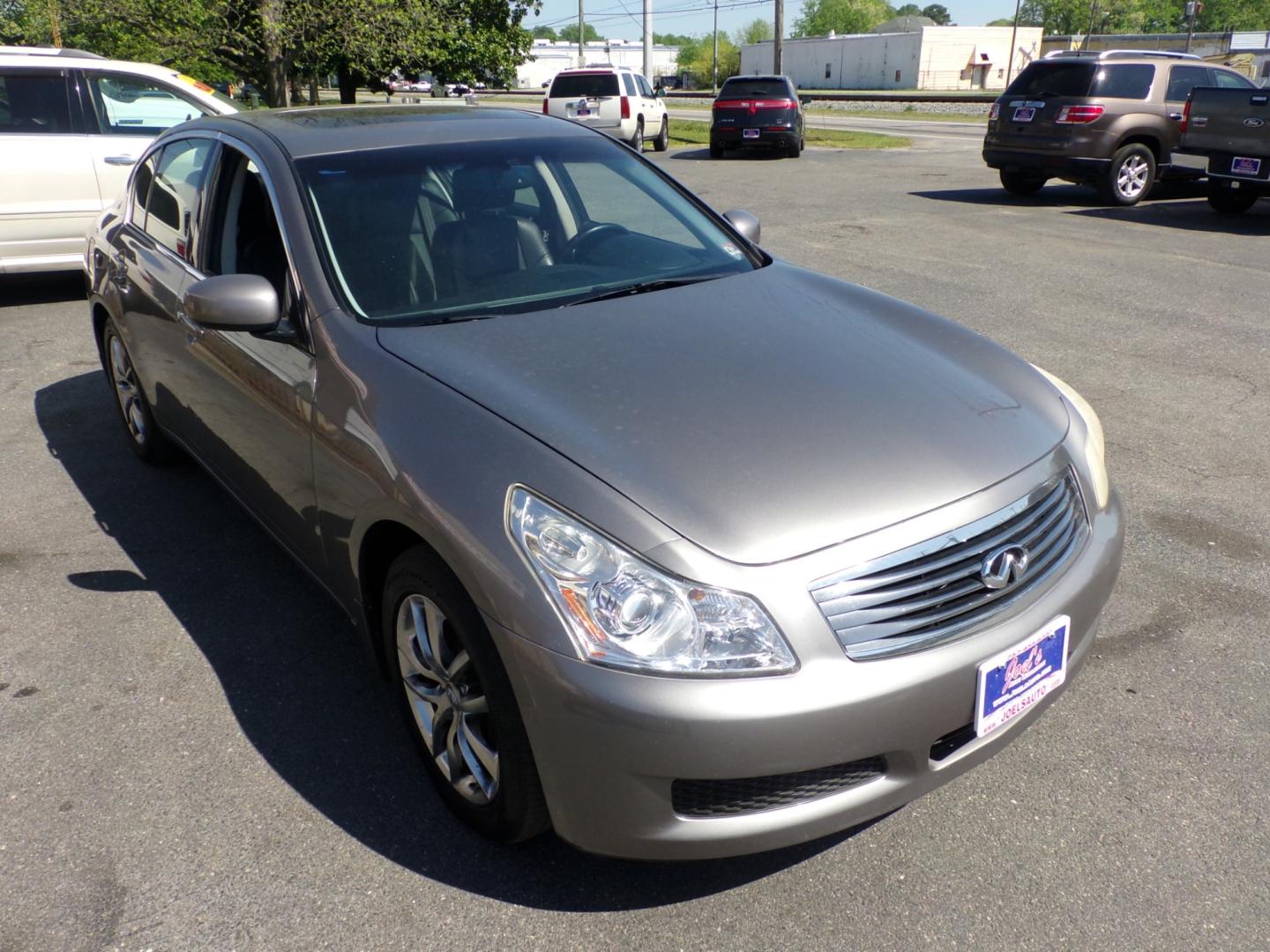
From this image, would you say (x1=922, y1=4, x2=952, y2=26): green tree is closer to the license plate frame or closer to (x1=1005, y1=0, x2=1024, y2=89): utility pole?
(x1=1005, y1=0, x2=1024, y2=89): utility pole

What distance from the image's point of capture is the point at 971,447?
2.51 meters

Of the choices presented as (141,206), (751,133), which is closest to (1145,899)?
(141,206)

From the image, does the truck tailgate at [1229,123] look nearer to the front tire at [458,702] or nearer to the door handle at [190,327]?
the door handle at [190,327]

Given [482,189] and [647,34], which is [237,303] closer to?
[482,189]

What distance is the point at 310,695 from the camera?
3221 millimetres

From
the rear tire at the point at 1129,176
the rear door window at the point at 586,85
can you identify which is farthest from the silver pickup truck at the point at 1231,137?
the rear door window at the point at 586,85

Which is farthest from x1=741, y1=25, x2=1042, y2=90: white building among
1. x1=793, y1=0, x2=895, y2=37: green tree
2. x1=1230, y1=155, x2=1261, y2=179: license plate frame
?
x1=1230, y1=155, x2=1261, y2=179: license plate frame

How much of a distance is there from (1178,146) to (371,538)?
41.2 feet

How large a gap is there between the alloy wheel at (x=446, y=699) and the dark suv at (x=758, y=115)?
18.1m

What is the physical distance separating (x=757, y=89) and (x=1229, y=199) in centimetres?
945

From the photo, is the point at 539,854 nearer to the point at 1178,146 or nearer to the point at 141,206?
the point at 141,206

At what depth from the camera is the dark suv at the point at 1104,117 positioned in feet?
41.5

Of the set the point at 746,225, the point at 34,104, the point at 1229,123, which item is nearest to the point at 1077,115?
the point at 1229,123

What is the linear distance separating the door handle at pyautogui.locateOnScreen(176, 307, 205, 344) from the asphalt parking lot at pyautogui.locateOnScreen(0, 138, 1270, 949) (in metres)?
0.87
